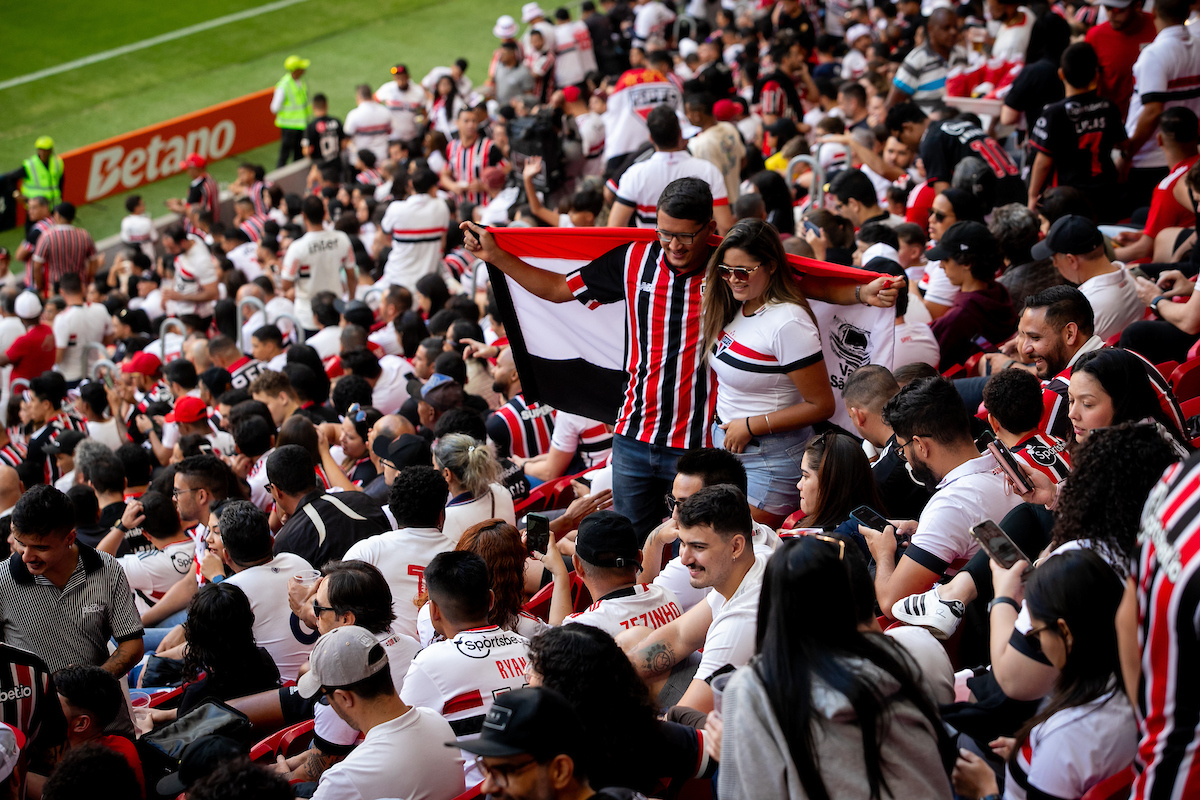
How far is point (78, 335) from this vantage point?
11664 mm

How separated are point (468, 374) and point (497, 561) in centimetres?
325

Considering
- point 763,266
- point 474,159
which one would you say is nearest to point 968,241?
point 763,266

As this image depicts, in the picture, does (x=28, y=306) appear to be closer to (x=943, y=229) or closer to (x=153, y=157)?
(x=153, y=157)

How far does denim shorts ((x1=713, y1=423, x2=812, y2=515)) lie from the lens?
447cm

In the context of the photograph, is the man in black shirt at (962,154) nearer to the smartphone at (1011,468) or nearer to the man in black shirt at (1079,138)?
the man in black shirt at (1079,138)

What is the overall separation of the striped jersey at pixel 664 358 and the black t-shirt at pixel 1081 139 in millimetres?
4207

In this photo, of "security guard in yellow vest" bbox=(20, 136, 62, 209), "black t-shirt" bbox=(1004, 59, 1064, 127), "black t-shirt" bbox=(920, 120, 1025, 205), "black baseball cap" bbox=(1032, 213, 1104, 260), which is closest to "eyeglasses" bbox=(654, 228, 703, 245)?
"black baseball cap" bbox=(1032, 213, 1104, 260)

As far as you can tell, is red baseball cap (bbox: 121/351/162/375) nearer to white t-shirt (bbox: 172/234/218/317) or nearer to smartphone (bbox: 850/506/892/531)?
A: white t-shirt (bbox: 172/234/218/317)

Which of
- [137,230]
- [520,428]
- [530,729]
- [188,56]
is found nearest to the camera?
[530,729]

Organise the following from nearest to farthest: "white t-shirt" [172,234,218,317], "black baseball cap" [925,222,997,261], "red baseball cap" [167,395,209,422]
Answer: "black baseball cap" [925,222,997,261], "red baseball cap" [167,395,209,422], "white t-shirt" [172,234,218,317]

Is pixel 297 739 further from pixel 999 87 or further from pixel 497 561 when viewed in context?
pixel 999 87

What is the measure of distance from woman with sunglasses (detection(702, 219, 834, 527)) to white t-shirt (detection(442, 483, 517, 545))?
1.19 m

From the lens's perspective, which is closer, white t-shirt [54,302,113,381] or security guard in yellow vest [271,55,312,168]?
white t-shirt [54,302,113,381]

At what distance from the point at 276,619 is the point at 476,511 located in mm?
990
